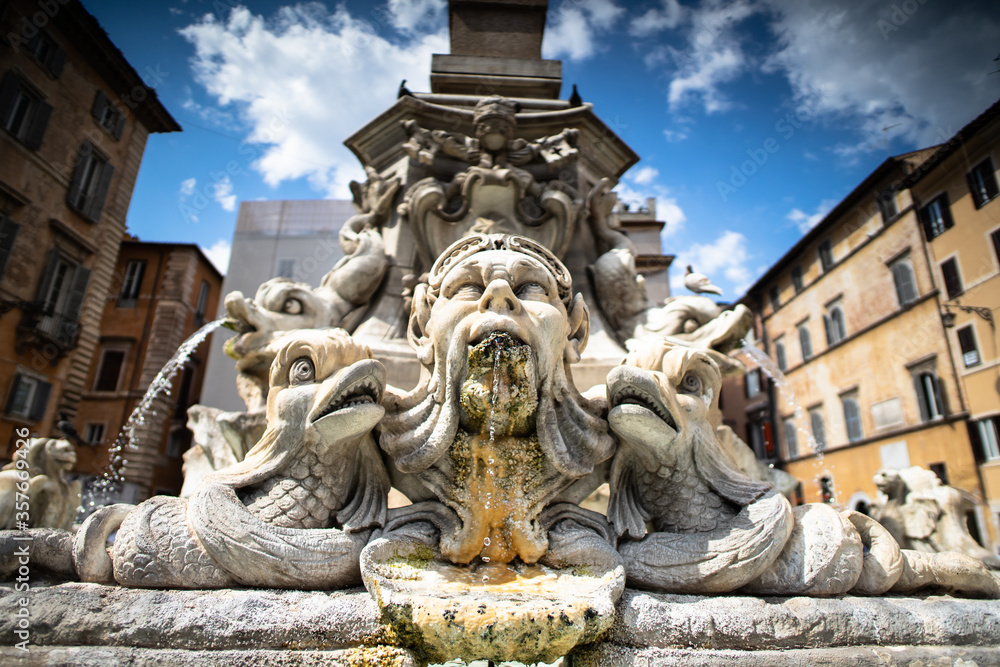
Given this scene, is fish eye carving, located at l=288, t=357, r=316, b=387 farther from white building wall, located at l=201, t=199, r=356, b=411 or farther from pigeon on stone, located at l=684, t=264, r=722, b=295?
white building wall, located at l=201, t=199, r=356, b=411

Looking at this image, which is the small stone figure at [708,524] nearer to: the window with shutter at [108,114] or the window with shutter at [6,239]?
the window with shutter at [6,239]

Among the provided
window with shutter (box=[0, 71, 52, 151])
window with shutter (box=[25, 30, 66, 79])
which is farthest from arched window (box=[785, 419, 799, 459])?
window with shutter (box=[25, 30, 66, 79])

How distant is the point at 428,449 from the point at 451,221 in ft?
7.89

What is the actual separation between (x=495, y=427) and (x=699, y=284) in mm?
2620

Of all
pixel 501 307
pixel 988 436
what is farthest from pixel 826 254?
pixel 501 307

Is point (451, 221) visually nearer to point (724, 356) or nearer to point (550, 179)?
point (550, 179)

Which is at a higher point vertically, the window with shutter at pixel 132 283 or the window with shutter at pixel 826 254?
the window with shutter at pixel 826 254

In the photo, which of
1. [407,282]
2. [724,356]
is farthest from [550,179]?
[724,356]

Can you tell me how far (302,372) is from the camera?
2242 mm

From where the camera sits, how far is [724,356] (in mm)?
3760

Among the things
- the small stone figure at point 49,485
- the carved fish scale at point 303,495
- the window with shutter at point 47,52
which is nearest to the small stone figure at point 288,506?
the carved fish scale at point 303,495

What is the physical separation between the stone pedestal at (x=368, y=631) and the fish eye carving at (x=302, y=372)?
76 cm

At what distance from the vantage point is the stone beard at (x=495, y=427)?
2146 mm

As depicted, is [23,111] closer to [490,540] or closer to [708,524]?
[490,540]
